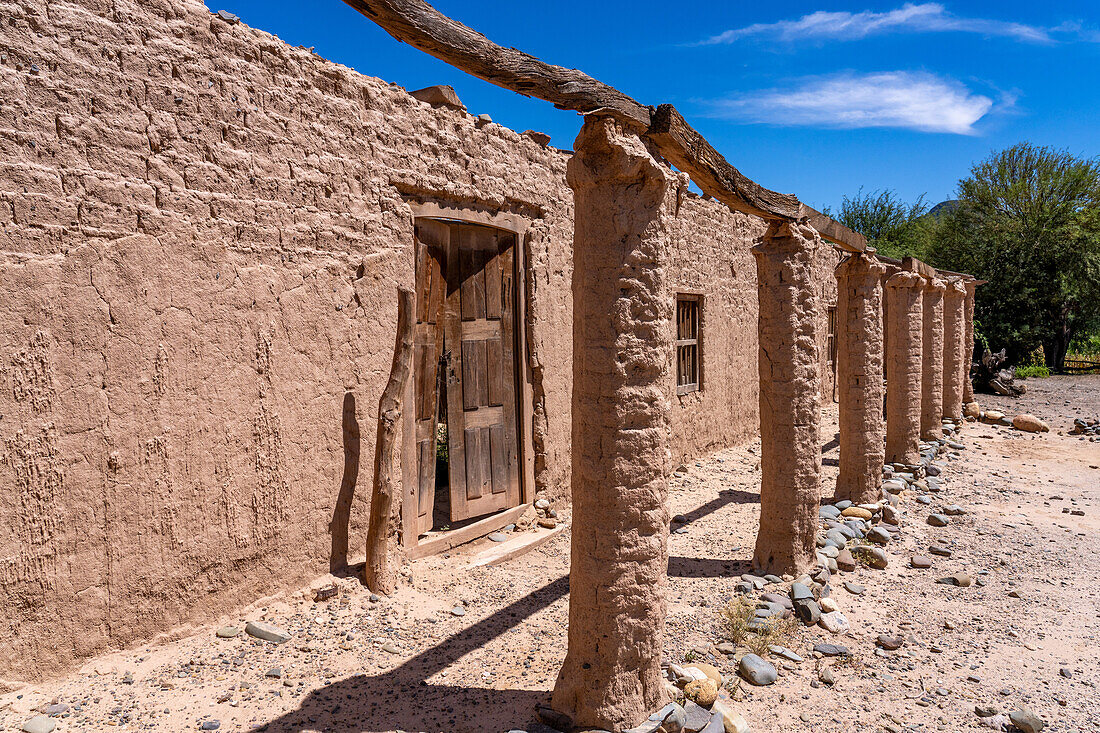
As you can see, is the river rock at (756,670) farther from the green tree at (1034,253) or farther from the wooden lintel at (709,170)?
the green tree at (1034,253)

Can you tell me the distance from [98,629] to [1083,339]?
94.3ft

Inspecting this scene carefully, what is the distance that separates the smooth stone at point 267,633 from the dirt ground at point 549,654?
7 centimetres

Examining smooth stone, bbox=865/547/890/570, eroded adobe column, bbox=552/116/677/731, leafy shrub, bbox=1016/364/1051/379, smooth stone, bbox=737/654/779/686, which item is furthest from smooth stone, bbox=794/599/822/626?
leafy shrub, bbox=1016/364/1051/379

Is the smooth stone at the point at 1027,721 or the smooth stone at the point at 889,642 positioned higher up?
the smooth stone at the point at 889,642

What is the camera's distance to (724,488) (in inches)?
293

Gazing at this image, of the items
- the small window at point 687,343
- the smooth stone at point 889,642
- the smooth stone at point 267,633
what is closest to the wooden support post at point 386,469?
the smooth stone at point 267,633

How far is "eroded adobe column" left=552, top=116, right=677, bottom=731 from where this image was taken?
9.53 ft

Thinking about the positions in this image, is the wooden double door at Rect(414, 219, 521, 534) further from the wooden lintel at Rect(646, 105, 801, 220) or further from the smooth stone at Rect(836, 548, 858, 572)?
the smooth stone at Rect(836, 548, 858, 572)

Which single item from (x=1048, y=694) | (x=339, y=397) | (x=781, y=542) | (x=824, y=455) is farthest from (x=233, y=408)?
(x=824, y=455)

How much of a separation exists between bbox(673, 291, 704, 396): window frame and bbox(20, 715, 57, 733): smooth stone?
645 centimetres

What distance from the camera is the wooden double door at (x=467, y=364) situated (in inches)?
198

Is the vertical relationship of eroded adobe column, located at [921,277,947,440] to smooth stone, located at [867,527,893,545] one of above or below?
above

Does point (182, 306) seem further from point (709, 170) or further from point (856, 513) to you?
point (856, 513)

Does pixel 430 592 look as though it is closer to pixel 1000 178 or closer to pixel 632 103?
pixel 632 103
